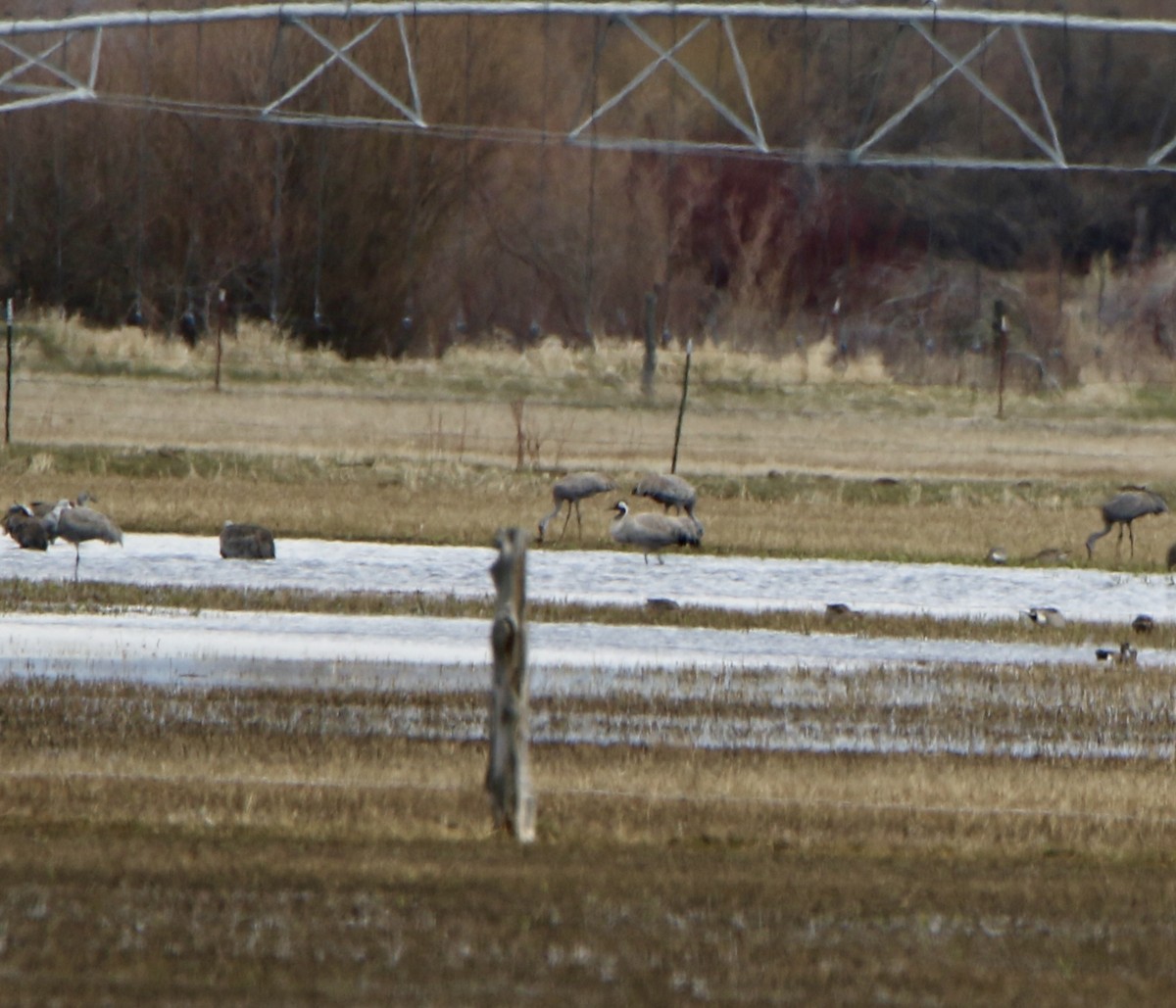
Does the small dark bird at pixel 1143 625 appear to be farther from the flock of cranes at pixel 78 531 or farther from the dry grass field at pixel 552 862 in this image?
the flock of cranes at pixel 78 531

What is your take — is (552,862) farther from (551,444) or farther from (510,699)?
(551,444)

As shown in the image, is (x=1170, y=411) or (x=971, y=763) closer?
(x=971, y=763)

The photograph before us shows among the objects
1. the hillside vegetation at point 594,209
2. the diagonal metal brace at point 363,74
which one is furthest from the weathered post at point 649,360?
the diagonal metal brace at point 363,74

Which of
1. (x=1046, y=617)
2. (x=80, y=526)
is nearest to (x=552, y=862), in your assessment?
(x=1046, y=617)

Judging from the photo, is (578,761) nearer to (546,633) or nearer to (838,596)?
(546,633)

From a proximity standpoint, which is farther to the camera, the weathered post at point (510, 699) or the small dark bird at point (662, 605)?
the small dark bird at point (662, 605)

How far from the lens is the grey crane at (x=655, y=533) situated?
24531 mm

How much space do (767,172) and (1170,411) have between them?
54.0 feet

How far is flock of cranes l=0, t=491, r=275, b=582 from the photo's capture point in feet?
72.5

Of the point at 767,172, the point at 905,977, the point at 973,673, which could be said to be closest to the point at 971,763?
the point at 973,673

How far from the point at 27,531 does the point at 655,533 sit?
6.48 metres

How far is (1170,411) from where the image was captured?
49812mm

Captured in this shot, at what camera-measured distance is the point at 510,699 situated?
10141mm

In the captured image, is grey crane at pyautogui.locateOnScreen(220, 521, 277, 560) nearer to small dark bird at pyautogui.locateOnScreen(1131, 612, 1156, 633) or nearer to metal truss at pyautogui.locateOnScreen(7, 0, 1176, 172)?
metal truss at pyautogui.locateOnScreen(7, 0, 1176, 172)
